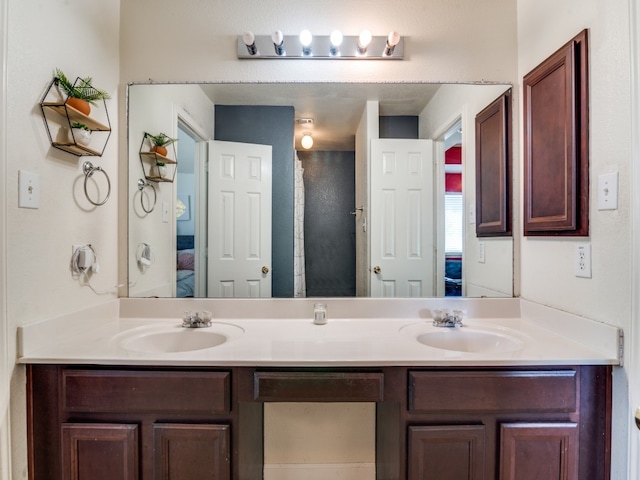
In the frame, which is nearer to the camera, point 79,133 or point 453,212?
point 79,133

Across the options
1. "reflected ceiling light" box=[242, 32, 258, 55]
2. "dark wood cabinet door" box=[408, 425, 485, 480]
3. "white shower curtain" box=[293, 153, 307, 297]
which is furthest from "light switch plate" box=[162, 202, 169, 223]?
"dark wood cabinet door" box=[408, 425, 485, 480]

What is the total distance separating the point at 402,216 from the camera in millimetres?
1607

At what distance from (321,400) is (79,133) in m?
1.27

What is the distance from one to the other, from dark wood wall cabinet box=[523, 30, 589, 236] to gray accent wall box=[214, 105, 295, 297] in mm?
1060

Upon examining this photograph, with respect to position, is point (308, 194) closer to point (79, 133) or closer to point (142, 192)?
point (142, 192)

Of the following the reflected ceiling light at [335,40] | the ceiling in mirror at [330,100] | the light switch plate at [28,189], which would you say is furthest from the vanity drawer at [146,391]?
the reflected ceiling light at [335,40]

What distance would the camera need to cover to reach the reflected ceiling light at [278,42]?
148cm

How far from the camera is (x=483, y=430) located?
1.04 meters

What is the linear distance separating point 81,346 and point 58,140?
74 cm

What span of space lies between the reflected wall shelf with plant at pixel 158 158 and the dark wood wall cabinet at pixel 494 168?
147 cm

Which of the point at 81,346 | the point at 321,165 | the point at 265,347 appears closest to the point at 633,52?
the point at 321,165

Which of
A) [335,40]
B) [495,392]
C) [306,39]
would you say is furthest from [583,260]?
[306,39]

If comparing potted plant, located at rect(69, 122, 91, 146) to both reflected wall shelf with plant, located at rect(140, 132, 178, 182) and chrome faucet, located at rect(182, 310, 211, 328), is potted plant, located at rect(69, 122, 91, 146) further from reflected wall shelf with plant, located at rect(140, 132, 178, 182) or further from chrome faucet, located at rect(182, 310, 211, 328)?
chrome faucet, located at rect(182, 310, 211, 328)

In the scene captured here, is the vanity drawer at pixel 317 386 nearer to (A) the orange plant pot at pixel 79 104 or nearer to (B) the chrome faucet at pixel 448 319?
(B) the chrome faucet at pixel 448 319
